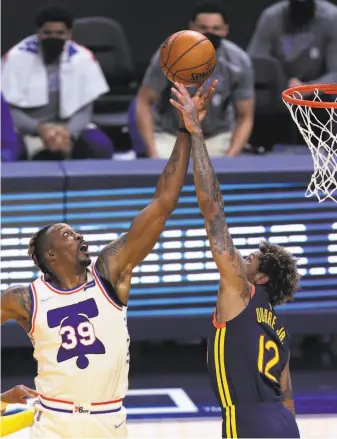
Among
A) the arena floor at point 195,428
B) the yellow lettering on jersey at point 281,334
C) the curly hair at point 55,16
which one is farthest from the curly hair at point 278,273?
the curly hair at point 55,16

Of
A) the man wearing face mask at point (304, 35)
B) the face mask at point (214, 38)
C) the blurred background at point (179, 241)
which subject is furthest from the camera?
the man wearing face mask at point (304, 35)

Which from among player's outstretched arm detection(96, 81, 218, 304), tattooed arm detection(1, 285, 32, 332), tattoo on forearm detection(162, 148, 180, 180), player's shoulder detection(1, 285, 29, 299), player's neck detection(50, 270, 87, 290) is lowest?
tattooed arm detection(1, 285, 32, 332)

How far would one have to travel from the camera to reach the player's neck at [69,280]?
523 centimetres

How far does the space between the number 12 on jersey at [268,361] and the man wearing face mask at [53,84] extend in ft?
13.2

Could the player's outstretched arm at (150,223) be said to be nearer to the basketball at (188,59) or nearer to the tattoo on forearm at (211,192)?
the tattoo on forearm at (211,192)

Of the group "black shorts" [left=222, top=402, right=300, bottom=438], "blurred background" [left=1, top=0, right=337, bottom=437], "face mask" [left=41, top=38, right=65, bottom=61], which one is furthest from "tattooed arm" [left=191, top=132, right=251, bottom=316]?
"face mask" [left=41, top=38, right=65, bottom=61]

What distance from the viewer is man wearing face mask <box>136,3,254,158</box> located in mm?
8781

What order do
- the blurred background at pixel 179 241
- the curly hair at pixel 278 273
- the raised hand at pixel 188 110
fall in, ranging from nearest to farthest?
the raised hand at pixel 188 110, the curly hair at pixel 278 273, the blurred background at pixel 179 241

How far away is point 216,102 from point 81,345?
4.25 m

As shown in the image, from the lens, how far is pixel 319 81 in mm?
9328

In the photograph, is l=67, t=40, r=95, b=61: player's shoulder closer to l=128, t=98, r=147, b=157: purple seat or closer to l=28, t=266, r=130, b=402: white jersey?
l=128, t=98, r=147, b=157: purple seat

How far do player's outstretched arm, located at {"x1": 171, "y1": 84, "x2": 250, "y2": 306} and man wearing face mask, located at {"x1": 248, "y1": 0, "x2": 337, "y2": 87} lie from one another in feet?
15.4

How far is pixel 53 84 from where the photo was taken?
9.16m

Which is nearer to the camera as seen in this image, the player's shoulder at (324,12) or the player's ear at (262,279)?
the player's ear at (262,279)
